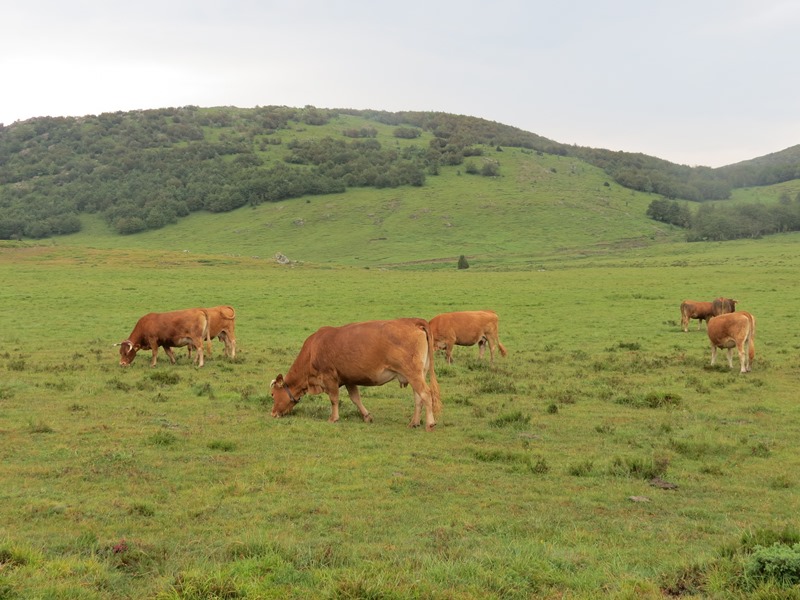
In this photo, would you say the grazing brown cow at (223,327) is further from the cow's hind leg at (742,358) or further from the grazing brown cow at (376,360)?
the cow's hind leg at (742,358)

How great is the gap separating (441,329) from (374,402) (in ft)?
22.5

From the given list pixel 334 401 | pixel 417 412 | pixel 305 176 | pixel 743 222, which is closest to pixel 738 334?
pixel 417 412

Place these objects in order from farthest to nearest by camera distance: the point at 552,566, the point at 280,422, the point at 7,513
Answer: the point at 280,422 < the point at 7,513 < the point at 552,566

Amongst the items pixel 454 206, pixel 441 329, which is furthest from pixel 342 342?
pixel 454 206

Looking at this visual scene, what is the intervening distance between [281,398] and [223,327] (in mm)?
10101

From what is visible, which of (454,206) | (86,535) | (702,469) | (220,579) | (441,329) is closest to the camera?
(220,579)

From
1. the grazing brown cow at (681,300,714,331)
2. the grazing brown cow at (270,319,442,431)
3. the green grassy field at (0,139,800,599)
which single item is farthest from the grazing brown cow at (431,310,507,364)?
the grazing brown cow at (681,300,714,331)

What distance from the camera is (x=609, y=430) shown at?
1280 cm

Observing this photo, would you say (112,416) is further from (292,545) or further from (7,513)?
(292,545)

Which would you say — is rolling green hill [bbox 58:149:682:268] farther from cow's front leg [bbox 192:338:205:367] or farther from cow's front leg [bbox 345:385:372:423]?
cow's front leg [bbox 345:385:372:423]

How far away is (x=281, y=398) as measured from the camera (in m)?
13.6

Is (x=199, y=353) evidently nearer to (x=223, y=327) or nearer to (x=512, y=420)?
(x=223, y=327)

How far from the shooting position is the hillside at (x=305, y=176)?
110 m

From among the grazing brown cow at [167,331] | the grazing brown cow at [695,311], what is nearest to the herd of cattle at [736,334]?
the grazing brown cow at [695,311]
